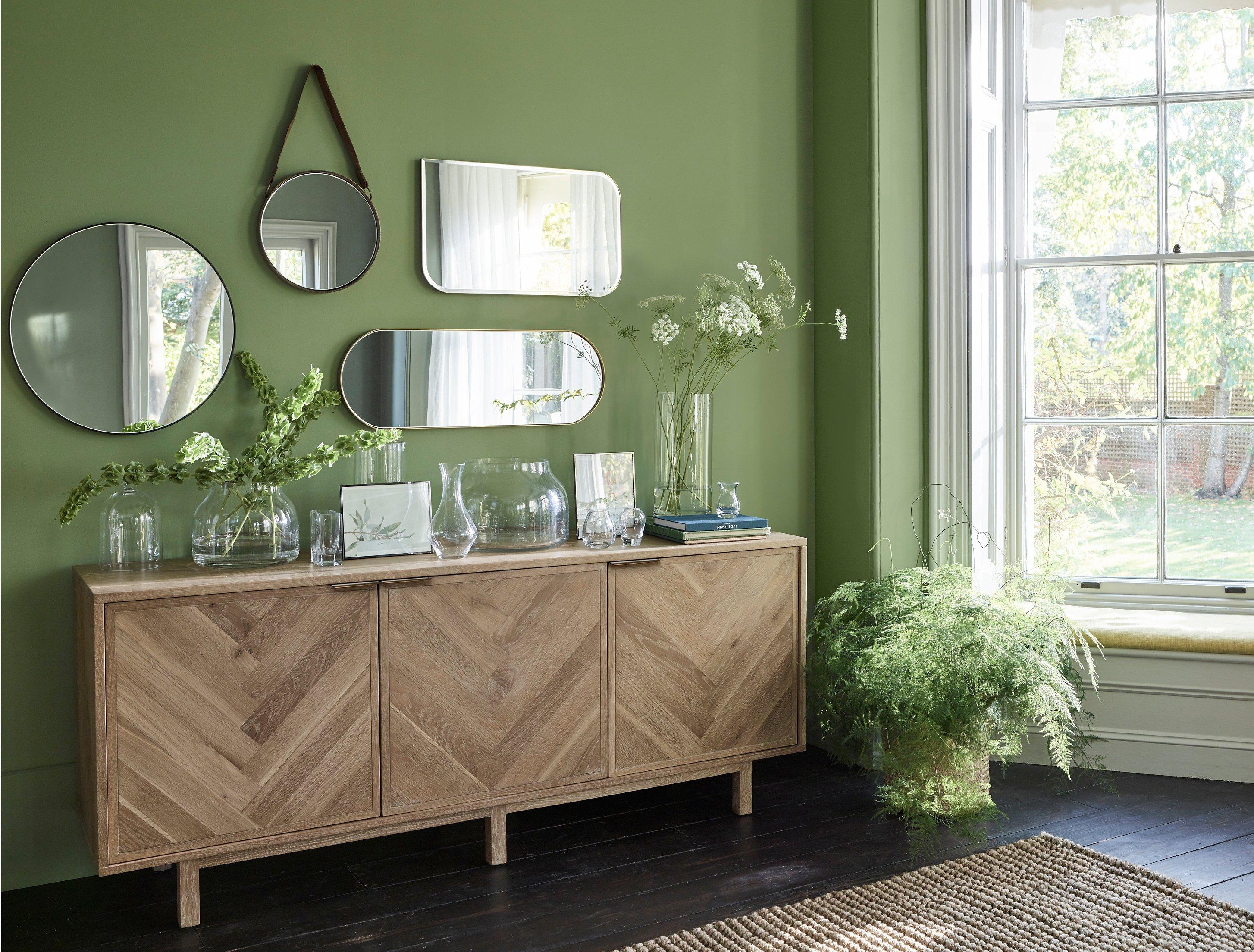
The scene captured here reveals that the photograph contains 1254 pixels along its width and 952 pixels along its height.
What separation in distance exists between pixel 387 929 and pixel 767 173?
2.56 metres

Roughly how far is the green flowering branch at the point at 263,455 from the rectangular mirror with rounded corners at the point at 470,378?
5.2 inches

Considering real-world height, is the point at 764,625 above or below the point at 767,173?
below

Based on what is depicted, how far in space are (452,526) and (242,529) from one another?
519 mm

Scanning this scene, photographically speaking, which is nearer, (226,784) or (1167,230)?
(226,784)

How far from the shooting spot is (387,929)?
2490 mm

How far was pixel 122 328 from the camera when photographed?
107 inches

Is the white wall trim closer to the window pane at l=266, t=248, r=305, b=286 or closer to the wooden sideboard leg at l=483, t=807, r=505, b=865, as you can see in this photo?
the wooden sideboard leg at l=483, t=807, r=505, b=865

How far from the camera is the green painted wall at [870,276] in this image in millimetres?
3484

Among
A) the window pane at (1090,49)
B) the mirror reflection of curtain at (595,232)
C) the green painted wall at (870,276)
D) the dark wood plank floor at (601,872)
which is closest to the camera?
the dark wood plank floor at (601,872)

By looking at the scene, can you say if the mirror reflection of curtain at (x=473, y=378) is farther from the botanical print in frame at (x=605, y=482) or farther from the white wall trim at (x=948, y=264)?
the white wall trim at (x=948, y=264)

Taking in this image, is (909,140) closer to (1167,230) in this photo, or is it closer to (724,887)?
(1167,230)

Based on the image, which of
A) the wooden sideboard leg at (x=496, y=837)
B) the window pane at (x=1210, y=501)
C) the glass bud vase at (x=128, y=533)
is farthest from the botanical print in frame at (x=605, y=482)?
the window pane at (x=1210, y=501)

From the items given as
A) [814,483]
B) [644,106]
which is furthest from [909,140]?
[814,483]

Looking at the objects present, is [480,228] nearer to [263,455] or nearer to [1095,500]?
[263,455]
